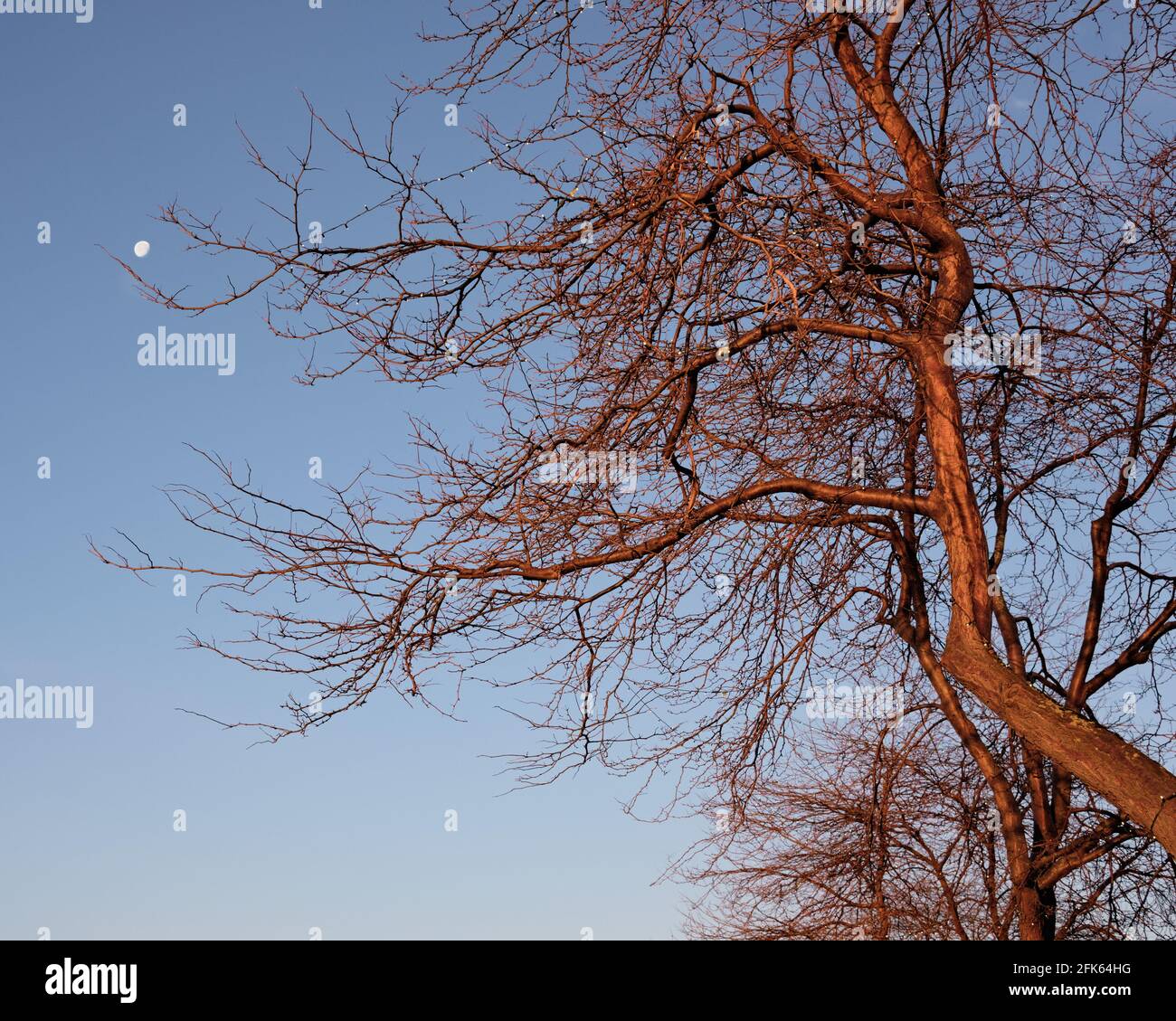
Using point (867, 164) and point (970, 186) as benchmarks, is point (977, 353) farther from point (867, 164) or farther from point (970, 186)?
point (867, 164)

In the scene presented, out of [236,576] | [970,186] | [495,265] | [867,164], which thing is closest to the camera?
[236,576]

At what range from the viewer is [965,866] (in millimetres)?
10188

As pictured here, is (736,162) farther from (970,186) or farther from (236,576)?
(236,576)

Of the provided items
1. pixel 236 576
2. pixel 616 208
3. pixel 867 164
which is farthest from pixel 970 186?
pixel 236 576

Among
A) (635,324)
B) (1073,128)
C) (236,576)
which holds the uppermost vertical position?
(1073,128)

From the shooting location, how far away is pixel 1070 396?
8539 millimetres

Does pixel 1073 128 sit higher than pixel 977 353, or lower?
higher

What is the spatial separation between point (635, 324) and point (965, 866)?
565cm
